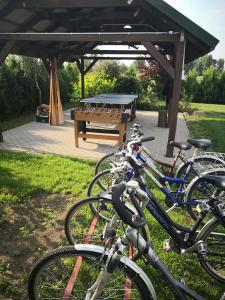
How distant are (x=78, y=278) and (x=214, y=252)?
144 cm

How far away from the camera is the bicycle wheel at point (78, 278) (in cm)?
205

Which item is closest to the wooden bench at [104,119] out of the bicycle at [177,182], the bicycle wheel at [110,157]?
the bicycle wheel at [110,157]

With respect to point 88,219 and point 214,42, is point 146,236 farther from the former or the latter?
point 214,42

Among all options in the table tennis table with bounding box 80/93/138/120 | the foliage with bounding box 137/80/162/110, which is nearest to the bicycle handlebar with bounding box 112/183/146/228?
the table tennis table with bounding box 80/93/138/120

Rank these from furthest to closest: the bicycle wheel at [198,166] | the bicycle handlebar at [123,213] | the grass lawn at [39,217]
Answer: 1. the bicycle wheel at [198,166]
2. the grass lawn at [39,217]
3. the bicycle handlebar at [123,213]

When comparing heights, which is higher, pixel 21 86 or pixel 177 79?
pixel 177 79

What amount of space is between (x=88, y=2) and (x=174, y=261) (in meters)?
5.48

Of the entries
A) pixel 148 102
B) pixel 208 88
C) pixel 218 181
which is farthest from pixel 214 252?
pixel 208 88

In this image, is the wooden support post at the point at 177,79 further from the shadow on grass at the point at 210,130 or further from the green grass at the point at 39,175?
the green grass at the point at 39,175

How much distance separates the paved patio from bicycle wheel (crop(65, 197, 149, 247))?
9.88ft

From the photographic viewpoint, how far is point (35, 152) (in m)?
7.03

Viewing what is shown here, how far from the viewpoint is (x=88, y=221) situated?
3990mm

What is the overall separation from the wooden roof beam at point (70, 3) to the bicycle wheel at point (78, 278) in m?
5.33

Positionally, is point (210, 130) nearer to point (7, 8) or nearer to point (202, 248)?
point (7, 8)
